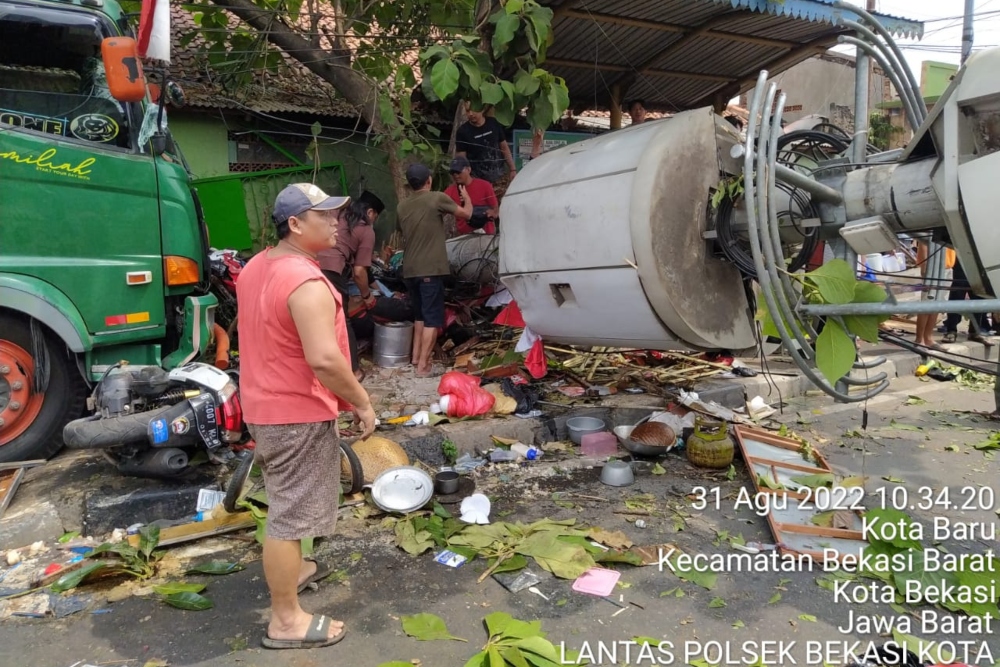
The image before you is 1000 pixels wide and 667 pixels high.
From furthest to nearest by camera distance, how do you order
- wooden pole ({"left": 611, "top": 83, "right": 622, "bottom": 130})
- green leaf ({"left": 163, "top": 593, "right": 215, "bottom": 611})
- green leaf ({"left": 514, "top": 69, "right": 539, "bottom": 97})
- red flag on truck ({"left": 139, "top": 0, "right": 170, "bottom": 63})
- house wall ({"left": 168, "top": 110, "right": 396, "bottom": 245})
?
wooden pole ({"left": 611, "top": 83, "right": 622, "bottom": 130}) < house wall ({"left": 168, "top": 110, "right": 396, "bottom": 245}) < green leaf ({"left": 514, "top": 69, "right": 539, "bottom": 97}) < red flag on truck ({"left": 139, "top": 0, "right": 170, "bottom": 63}) < green leaf ({"left": 163, "top": 593, "right": 215, "bottom": 611})

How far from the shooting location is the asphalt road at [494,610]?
2.63m

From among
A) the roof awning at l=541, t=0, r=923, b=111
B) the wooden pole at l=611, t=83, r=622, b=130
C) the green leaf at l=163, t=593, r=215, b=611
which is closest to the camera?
the green leaf at l=163, t=593, r=215, b=611

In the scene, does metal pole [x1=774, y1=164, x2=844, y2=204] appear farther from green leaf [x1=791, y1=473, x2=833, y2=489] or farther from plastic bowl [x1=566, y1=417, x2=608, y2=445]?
plastic bowl [x1=566, y1=417, x2=608, y2=445]

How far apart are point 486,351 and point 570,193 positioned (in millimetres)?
2516

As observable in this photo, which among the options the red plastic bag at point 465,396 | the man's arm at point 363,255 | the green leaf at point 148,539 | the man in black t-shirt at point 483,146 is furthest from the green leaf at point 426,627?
the man in black t-shirt at point 483,146

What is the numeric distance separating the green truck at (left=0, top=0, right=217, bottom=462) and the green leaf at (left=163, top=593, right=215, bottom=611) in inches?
69.6

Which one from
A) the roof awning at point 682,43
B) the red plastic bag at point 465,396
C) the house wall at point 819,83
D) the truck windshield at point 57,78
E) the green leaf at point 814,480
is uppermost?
the house wall at point 819,83

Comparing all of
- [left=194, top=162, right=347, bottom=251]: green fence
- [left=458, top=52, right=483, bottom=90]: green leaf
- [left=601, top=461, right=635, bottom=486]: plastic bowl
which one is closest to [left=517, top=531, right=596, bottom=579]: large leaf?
[left=601, top=461, right=635, bottom=486]: plastic bowl

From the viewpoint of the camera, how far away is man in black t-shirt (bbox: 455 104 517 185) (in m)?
7.33

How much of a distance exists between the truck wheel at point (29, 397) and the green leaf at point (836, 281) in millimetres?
4255

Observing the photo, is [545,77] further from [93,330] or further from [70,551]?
[70,551]

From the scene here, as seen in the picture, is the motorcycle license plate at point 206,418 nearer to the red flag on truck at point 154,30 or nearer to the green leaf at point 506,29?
the red flag on truck at point 154,30

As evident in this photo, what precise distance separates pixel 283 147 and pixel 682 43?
5.73 m

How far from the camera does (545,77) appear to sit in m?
5.79
